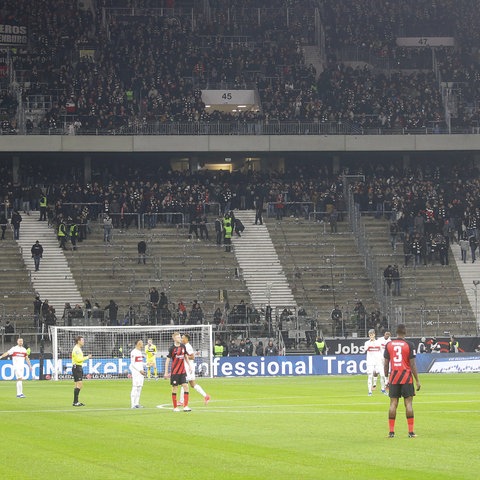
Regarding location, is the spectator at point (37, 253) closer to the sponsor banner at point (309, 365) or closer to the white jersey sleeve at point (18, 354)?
the sponsor banner at point (309, 365)

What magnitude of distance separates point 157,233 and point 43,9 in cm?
1947

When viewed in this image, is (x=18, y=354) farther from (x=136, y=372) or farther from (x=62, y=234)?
(x=62, y=234)

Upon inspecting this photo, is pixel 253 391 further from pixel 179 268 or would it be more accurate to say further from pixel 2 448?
pixel 179 268

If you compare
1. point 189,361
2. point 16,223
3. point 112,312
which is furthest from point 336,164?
point 189,361

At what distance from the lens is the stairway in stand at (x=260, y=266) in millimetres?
65875

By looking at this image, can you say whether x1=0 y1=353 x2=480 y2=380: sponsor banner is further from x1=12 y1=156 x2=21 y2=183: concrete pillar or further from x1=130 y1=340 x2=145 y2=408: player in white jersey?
x1=12 y1=156 x2=21 y2=183: concrete pillar

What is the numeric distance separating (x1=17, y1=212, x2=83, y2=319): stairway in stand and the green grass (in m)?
24.6

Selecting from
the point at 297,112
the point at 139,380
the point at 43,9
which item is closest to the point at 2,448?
the point at 139,380

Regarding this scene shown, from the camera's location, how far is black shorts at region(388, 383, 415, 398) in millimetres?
21953

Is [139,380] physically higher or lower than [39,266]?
lower

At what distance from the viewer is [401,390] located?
22.0 metres

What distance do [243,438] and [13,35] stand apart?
6014 centimetres

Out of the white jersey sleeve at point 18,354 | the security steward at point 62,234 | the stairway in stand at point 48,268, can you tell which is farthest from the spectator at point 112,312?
the white jersey sleeve at point 18,354

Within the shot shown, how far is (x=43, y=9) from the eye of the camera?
7994 centimetres
